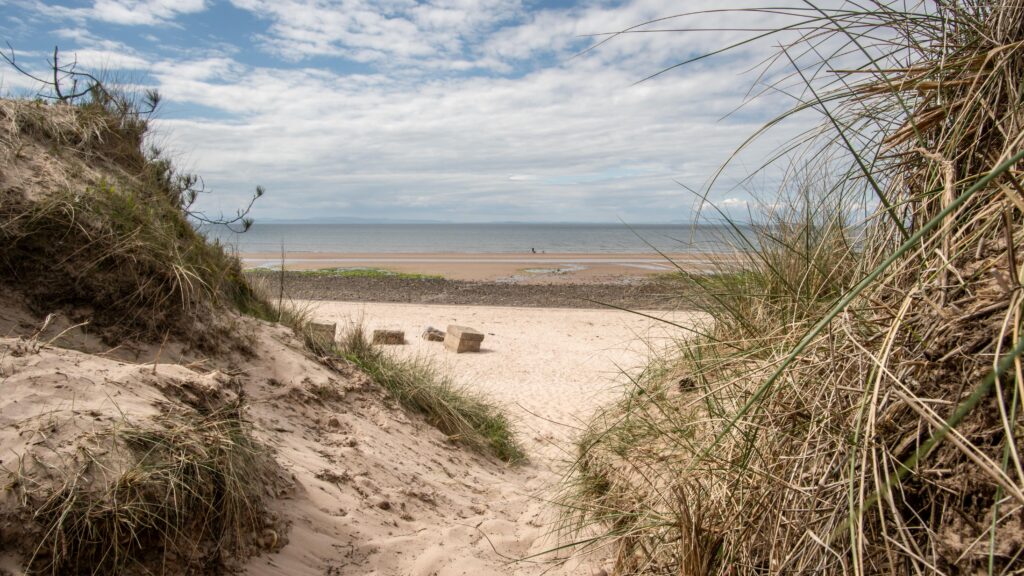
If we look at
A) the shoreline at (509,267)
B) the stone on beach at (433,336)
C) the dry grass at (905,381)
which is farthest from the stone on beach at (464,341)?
the shoreline at (509,267)

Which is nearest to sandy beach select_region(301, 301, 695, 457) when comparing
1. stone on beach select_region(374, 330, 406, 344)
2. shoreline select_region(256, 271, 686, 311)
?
stone on beach select_region(374, 330, 406, 344)

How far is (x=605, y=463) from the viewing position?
11.9 feet

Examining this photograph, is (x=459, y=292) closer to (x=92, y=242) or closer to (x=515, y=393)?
(x=515, y=393)

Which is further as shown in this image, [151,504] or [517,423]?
[517,423]

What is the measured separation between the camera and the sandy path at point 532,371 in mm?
4238

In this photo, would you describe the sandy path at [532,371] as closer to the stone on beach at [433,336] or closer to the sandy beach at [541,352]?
the sandy beach at [541,352]

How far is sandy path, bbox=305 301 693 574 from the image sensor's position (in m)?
4.24

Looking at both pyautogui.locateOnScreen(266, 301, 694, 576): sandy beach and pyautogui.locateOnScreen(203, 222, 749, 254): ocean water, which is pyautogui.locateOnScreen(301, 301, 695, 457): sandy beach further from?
pyautogui.locateOnScreen(203, 222, 749, 254): ocean water

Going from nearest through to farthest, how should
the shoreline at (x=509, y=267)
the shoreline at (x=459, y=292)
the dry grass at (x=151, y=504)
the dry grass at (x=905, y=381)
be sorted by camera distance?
the dry grass at (x=905, y=381)
the dry grass at (x=151, y=504)
the shoreline at (x=459, y=292)
the shoreline at (x=509, y=267)

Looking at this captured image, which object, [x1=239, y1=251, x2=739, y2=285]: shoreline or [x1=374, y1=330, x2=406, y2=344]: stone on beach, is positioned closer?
[x1=374, y1=330, x2=406, y2=344]: stone on beach

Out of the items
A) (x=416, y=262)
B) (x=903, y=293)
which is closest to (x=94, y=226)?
(x=903, y=293)

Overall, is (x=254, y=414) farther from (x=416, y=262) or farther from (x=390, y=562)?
(x=416, y=262)

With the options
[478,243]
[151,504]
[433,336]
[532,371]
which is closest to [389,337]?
[433,336]

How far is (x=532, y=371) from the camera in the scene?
11.0 metres
